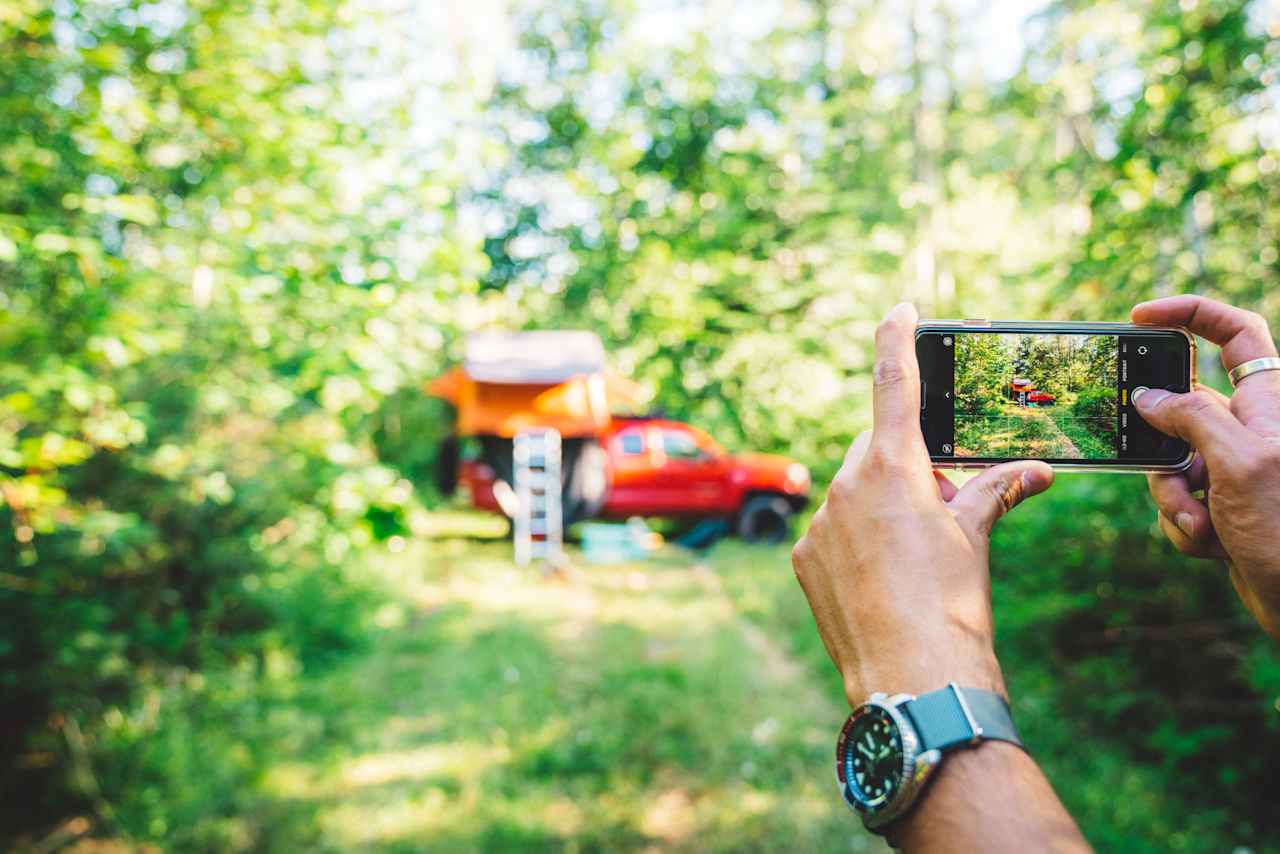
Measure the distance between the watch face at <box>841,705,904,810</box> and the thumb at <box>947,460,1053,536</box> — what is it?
0.33m

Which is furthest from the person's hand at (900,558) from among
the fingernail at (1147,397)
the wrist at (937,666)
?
the fingernail at (1147,397)

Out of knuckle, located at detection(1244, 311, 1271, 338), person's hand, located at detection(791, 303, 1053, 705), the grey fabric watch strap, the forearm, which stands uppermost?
knuckle, located at detection(1244, 311, 1271, 338)

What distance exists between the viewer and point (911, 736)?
3.26 feet

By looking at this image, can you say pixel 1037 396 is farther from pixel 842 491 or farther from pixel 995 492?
pixel 842 491

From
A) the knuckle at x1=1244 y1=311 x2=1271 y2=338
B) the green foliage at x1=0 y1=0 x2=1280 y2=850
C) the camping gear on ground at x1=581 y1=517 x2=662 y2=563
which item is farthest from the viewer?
the camping gear on ground at x1=581 y1=517 x2=662 y2=563

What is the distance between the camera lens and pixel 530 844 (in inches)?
145

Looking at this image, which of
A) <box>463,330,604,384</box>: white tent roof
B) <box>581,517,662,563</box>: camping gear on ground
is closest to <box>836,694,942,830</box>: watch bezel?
<box>463,330,604,384</box>: white tent roof

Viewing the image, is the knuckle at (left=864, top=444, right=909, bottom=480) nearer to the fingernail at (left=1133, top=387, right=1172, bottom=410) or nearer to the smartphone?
the smartphone

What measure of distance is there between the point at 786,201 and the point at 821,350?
1346 mm

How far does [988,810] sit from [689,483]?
11.0m

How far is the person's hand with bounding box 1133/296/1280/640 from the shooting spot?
1261mm

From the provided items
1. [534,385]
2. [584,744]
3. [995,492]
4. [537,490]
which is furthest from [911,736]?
[537,490]

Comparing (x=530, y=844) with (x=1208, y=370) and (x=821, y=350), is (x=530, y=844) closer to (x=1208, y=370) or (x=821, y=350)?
(x=821, y=350)

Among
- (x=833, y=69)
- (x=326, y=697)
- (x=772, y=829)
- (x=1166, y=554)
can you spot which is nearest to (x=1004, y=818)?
(x=772, y=829)
